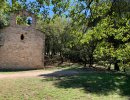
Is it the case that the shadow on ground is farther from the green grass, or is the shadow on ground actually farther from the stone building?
the stone building

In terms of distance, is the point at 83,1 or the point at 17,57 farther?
the point at 17,57

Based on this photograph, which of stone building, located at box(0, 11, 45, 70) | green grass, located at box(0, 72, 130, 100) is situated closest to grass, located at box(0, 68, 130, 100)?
green grass, located at box(0, 72, 130, 100)

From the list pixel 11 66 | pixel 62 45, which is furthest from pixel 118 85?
pixel 62 45

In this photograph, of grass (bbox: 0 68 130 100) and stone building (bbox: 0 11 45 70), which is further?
stone building (bbox: 0 11 45 70)

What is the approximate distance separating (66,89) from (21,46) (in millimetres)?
13261

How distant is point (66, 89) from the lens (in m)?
15.5

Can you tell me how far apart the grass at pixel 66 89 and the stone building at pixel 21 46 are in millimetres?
10160

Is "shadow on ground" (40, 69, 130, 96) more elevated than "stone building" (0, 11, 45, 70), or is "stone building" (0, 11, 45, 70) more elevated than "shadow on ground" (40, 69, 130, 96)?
"stone building" (0, 11, 45, 70)

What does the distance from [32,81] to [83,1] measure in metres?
9.33

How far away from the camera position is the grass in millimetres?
13858

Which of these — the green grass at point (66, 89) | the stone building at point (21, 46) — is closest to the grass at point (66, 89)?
the green grass at point (66, 89)

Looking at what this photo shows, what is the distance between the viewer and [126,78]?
67.1 ft

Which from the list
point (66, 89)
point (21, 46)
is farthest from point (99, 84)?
point (21, 46)

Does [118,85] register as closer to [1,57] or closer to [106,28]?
[106,28]
